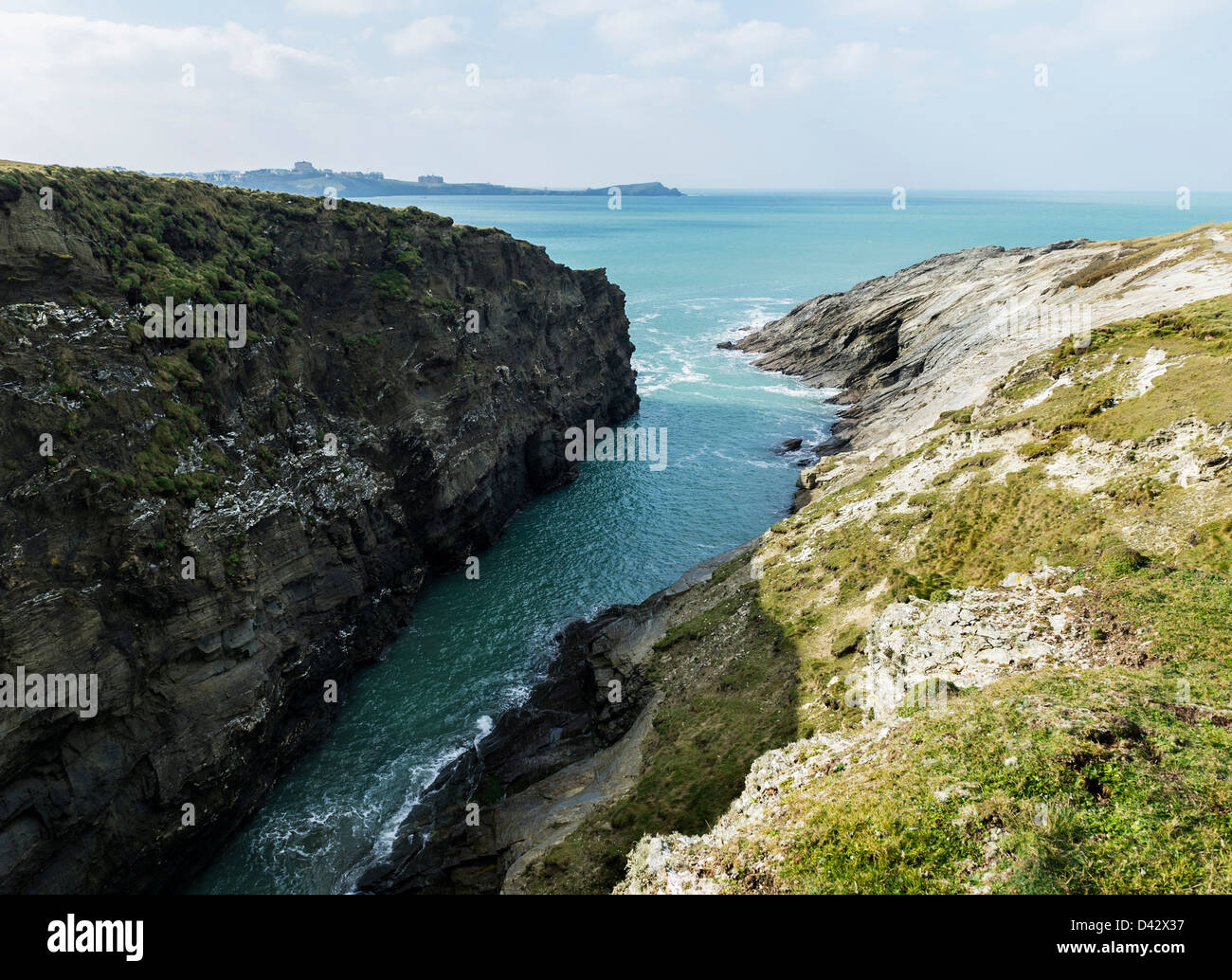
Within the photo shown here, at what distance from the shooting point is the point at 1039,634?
86.5 ft

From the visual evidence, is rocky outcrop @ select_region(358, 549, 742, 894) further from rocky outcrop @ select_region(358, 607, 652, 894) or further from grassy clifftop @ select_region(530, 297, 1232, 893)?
grassy clifftop @ select_region(530, 297, 1232, 893)

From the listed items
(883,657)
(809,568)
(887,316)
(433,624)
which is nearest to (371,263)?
(433,624)

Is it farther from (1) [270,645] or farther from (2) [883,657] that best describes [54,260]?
(2) [883,657]

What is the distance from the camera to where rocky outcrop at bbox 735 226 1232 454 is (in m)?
61.0

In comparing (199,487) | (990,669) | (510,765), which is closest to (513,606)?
(510,765)

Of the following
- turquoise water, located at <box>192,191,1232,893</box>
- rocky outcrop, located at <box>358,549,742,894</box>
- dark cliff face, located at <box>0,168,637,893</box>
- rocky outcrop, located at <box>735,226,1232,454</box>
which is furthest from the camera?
rocky outcrop, located at <box>735,226,1232,454</box>

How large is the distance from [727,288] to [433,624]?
170 meters

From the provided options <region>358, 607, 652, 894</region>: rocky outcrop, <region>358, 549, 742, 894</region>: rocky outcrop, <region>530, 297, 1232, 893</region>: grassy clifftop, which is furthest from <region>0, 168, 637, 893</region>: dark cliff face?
<region>530, 297, 1232, 893</region>: grassy clifftop

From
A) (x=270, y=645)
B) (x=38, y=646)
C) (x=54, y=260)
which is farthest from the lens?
(x=270, y=645)

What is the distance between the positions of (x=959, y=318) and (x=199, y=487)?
313 feet

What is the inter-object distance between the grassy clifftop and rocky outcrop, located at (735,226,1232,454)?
14911mm

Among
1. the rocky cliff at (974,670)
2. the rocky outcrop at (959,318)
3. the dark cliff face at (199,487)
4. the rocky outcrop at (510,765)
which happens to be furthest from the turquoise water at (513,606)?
the rocky outcrop at (959,318)

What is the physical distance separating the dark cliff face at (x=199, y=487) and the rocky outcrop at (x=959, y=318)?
47475mm

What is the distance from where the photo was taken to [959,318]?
3620 inches
